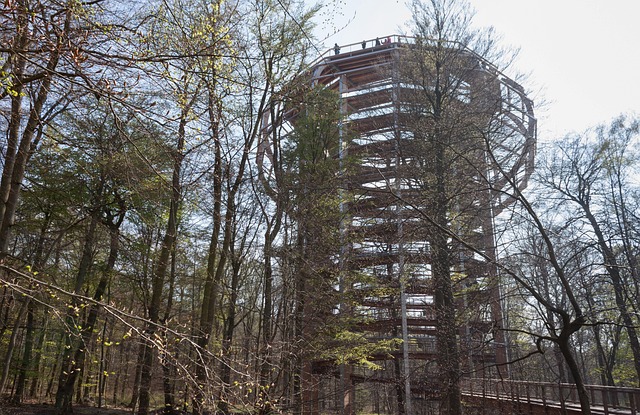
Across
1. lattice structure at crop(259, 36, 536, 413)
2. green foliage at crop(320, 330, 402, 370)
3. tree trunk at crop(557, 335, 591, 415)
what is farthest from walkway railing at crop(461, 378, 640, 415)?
tree trunk at crop(557, 335, 591, 415)

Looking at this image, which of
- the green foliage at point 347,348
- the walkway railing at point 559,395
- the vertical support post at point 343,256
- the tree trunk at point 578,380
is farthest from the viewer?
the vertical support post at point 343,256

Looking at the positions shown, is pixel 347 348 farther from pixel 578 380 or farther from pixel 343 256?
pixel 578 380

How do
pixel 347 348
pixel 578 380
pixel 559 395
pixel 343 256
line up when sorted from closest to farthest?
1. pixel 578 380
2. pixel 347 348
3. pixel 559 395
4. pixel 343 256

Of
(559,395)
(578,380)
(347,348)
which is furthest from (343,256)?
(578,380)

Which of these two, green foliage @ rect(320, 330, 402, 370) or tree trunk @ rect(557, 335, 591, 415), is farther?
green foliage @ rect(320, 330, 402, 370)

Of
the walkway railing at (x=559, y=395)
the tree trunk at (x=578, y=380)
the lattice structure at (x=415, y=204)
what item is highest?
the lattice structure at (x=415, y=204)

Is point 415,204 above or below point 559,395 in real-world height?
above

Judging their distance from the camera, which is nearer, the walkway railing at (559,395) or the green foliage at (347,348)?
the walkway railing at (559,395)

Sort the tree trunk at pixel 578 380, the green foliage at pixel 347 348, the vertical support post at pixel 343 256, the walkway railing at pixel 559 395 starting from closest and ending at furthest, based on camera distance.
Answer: the tree trunk at pixel 578 380
the walkway railing at pixel 559 395
the green foliage at pixel 347 348
the vertical support post at pixel 343 256

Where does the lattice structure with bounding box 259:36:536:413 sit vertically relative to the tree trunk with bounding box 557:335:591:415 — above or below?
above

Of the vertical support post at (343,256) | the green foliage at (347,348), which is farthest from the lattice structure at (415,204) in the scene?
the green foliage at (347,348)

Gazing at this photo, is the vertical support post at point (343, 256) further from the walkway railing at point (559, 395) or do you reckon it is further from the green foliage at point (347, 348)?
the walkway railing at point (559, 395)

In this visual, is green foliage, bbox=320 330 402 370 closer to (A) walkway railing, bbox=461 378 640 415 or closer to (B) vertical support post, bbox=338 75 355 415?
(B) vertical support post, bbox=338 75 355 415

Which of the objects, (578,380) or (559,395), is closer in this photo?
(578,380)
